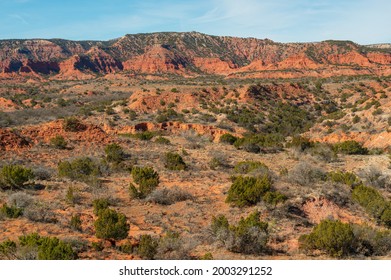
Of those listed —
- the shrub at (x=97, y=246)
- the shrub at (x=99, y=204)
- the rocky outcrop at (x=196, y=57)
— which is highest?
the rocky outcrop at (x=196, y=57)

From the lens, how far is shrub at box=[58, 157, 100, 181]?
17312 millimetres

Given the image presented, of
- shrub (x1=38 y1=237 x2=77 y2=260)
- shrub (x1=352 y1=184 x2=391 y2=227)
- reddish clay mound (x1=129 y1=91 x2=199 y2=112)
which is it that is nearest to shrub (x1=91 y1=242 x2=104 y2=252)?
shrub (x1=38 y1=237 x2=77 y2=260)

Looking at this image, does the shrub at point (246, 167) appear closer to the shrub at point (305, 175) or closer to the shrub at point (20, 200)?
the shrub at point (305, 175)

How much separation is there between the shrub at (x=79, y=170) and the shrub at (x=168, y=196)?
4.16m

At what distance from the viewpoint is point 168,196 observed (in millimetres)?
14508

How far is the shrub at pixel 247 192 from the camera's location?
44.9ft

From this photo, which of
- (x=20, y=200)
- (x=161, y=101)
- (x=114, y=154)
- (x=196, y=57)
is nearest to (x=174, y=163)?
(x=114, y=154)

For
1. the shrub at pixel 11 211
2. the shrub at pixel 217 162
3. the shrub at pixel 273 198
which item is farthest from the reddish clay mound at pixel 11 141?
the shrub at pixel 273 198

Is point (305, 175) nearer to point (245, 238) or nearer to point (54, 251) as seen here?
point (245, 238)

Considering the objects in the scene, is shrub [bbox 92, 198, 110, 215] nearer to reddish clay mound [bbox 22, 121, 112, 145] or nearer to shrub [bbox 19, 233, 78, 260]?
shrub [bbox 19, 233, 78, 260]

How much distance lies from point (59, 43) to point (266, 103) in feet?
520

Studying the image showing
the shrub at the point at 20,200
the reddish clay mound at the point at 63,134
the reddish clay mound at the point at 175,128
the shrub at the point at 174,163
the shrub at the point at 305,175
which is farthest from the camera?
the reddish clay mound at the point at 175,128

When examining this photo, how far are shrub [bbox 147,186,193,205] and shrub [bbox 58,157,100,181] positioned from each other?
4.16 meters

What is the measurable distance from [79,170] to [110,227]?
325 inches
